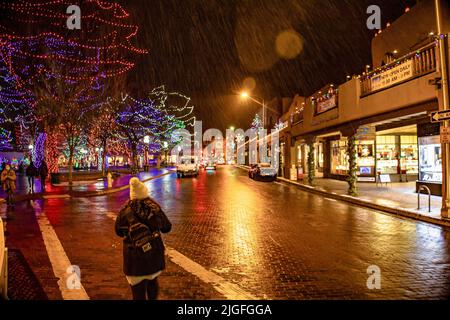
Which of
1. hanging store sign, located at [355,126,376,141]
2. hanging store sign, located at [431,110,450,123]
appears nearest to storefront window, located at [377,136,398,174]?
hanging store sign, located at [355,126,376,141]

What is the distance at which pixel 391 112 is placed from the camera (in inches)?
671

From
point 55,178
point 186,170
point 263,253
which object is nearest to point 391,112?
point 263,253

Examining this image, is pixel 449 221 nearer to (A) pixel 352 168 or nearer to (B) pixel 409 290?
(B) pixel 409 290

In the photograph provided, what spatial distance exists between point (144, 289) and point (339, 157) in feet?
95.8

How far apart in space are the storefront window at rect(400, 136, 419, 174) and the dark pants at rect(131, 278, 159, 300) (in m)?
26.0

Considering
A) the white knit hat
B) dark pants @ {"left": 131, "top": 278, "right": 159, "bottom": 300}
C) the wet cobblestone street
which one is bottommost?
the wet cobblestone street

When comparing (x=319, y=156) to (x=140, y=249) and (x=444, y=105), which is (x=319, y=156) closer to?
(x=444, y=105)

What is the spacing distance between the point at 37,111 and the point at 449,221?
25187 millimetres

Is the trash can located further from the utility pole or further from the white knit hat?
the white knit hat

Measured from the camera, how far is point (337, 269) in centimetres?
711

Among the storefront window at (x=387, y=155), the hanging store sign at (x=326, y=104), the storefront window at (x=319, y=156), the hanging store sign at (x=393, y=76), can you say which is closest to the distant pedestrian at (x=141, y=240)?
the hanging store sign at (x=393, y=76)

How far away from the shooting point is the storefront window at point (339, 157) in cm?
3077

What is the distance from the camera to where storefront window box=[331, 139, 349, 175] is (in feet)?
101
